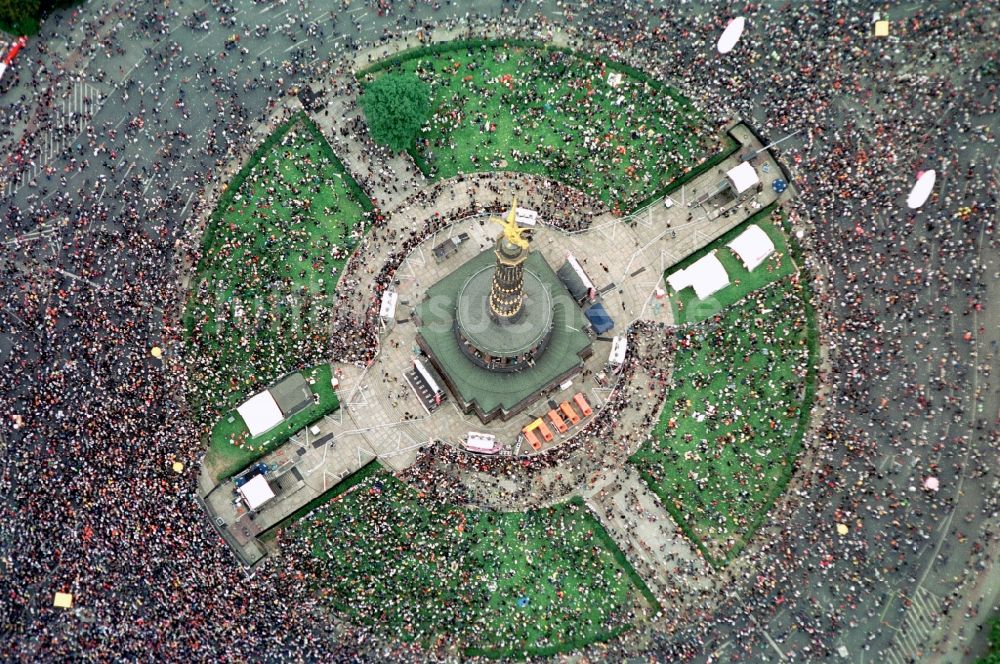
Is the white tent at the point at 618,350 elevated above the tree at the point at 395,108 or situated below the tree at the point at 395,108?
below

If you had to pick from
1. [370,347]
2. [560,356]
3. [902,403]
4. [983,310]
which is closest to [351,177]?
[370,347]

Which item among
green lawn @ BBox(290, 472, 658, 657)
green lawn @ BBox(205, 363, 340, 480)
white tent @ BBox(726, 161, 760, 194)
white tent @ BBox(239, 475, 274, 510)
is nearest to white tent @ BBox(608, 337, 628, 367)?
green lawn @ BBox(290, 472, 658, 657)

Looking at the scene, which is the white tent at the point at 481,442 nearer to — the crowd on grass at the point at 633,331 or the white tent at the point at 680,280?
the crowd on grass at the point at 633,331

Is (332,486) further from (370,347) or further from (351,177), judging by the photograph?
(351,177)

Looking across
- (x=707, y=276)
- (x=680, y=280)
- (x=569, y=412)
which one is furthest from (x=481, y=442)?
(x=707, y=276)

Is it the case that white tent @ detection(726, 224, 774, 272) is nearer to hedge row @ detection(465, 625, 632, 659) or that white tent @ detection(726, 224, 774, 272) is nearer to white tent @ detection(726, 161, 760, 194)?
white tent @ detection(726, 161, 760, 194)

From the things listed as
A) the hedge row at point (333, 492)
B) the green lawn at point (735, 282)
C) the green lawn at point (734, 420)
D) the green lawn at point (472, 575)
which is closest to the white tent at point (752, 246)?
the green lawn at point (735, 282)

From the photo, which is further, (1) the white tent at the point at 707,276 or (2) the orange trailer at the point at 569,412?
(1) the white tent at the point at 707,276
